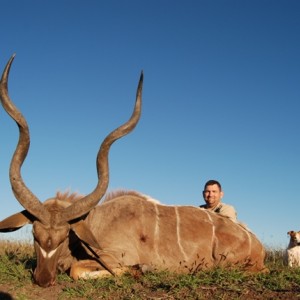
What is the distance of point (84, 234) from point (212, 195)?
2696mm

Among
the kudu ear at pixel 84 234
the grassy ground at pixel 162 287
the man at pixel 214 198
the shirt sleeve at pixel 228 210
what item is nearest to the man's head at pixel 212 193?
the man at pixel 214 198

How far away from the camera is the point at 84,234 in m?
4.66

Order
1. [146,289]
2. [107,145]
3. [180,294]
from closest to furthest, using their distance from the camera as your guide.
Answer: [180,294] → [146,289] → [107,145]

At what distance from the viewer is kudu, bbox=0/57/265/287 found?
4.53m

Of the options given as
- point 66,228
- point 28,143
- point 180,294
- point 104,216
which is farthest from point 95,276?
point 28,143

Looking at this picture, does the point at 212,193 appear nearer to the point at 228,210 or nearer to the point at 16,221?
the point at 228,210

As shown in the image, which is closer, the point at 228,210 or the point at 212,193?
the point at 228,210

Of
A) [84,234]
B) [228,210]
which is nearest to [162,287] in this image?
[84,234]

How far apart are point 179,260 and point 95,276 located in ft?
3.43

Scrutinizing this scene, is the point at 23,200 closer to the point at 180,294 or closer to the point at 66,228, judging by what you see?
the point at 66,228

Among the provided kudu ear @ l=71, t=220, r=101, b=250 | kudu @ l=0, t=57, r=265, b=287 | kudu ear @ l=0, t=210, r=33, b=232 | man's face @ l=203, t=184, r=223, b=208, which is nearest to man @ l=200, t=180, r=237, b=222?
man's face @ l=203, t=184, r=223, b=208

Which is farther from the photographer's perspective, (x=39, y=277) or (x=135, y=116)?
(x=135, y=116)

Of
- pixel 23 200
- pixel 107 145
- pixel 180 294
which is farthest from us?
pixel 107 145

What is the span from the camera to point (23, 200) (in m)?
4.59
